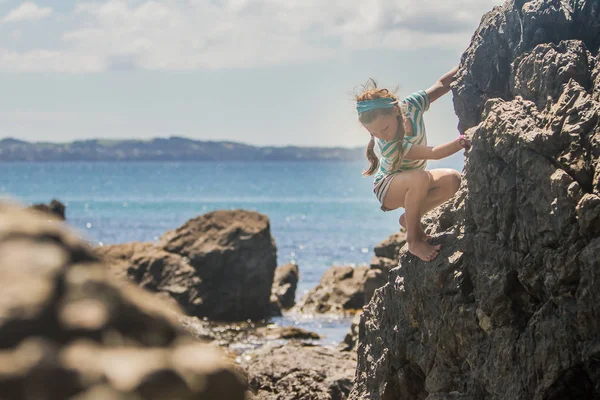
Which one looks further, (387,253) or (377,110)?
(387,253)

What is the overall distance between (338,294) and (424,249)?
59.4ft

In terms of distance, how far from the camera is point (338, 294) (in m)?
24.3

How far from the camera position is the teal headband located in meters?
7.19

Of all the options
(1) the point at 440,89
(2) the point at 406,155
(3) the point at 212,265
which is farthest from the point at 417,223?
(3) the point at 212,265

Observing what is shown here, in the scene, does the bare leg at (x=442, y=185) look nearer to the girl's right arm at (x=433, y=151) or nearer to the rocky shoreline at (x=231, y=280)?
the girl's right arm at (x=433, y=151)

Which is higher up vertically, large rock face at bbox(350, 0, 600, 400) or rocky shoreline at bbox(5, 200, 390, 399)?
large rock face at bbox(350, 0, 600, 400)

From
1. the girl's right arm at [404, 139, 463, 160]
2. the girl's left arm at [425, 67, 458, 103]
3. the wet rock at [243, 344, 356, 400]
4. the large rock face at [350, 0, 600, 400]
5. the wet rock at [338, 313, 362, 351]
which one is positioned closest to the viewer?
the large rock face at [350, 0, 600, 400]

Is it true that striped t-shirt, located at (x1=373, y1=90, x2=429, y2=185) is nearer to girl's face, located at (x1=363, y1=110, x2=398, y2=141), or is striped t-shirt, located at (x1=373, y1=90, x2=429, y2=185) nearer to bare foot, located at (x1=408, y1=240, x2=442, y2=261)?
girl's face, located at (x1=363, y1=110, x2=398, y2=141)

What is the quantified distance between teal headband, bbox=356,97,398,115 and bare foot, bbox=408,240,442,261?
131cm

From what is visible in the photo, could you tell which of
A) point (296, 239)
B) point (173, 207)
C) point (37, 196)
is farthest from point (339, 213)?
point (37, 196)

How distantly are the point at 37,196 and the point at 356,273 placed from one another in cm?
7933

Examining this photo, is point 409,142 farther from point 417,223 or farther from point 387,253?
point 387,253

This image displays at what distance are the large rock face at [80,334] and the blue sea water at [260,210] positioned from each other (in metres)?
1.17

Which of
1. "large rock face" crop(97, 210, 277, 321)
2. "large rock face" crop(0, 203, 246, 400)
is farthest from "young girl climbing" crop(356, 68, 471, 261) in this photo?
"large rock face" crop(97, 210, 277, 321)
